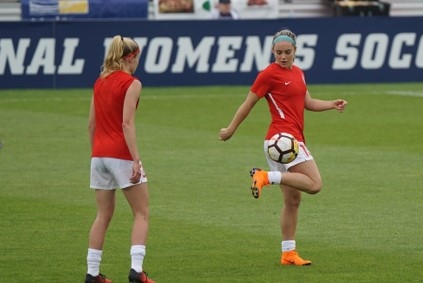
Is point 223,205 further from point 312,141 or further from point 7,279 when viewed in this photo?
point 312,141

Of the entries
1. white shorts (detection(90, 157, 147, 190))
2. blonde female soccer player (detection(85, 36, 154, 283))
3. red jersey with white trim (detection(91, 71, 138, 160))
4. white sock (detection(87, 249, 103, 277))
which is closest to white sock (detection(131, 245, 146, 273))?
blonde female soccer player (detection(85, 36, 154, 283))

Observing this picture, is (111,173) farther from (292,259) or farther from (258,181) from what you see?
(292,259)

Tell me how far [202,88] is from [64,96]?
373 cm

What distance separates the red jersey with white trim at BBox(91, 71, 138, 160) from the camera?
9664 millimetres

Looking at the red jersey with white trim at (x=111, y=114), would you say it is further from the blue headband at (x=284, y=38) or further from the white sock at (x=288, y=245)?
the white sock at (x=288, y=245)

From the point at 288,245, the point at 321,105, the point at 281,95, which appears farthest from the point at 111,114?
the point at 321,105

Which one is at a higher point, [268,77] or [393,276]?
[268,77]

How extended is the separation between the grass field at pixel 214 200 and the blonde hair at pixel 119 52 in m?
1.85

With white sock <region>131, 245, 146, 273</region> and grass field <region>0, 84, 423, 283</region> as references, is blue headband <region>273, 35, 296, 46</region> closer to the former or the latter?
grass field <region>0, 84, 423, 283</region>

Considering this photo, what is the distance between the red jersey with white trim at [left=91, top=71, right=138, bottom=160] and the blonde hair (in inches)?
2.2

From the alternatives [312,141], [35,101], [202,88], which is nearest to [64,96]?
[35,101]

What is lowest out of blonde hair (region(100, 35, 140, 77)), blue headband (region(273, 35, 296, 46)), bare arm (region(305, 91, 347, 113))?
bare arm (region(305, 91, 347, 113))

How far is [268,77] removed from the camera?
10.9 metres

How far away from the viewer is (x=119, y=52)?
9664 millimetres
